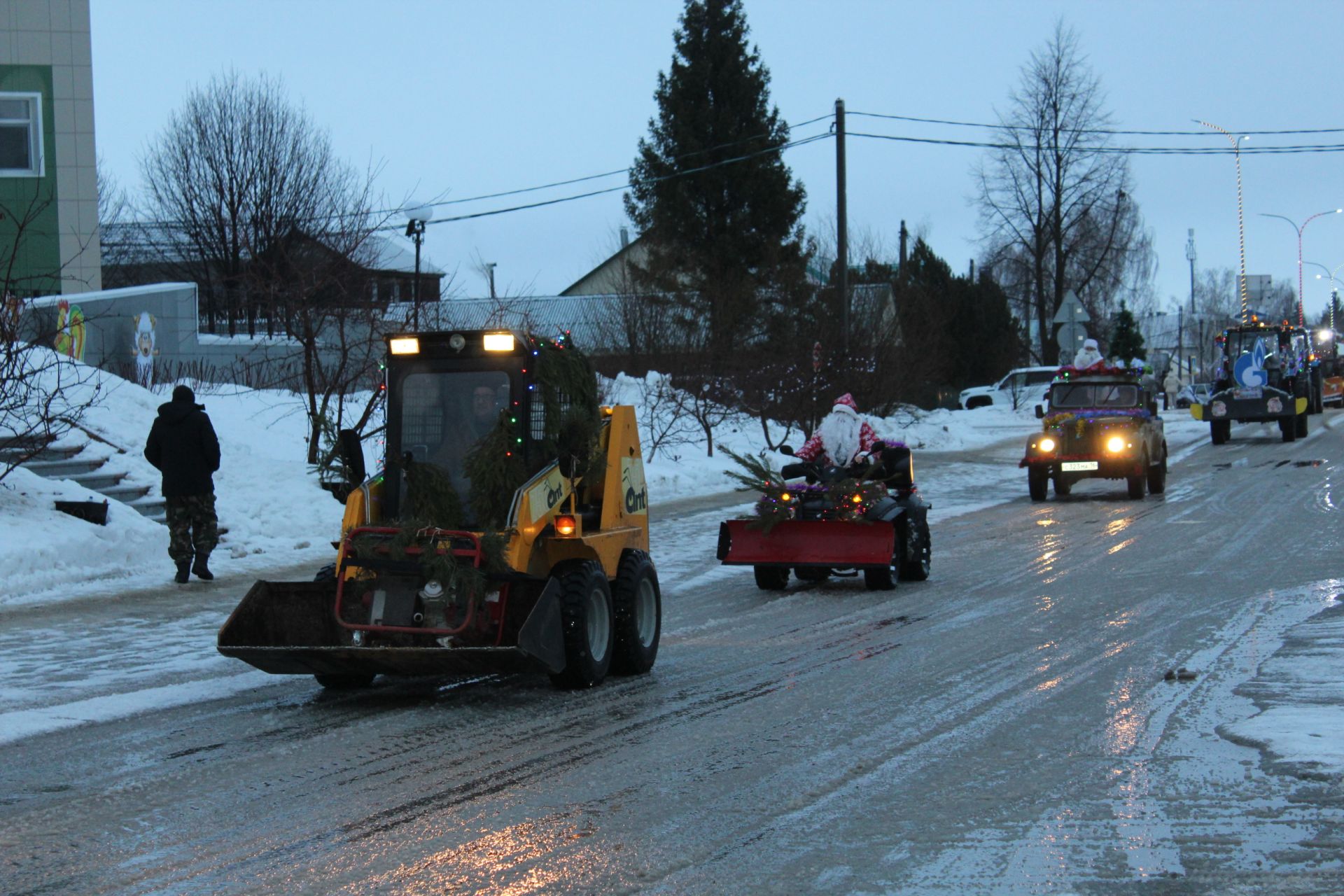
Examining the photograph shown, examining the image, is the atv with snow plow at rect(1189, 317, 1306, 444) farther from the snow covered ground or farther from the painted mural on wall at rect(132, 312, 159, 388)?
the painted mural on wall at rect(132, 312, 159, 388)

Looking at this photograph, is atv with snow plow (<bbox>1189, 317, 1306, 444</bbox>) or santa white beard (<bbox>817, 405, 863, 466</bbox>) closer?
santa white beard (<bbox>817, 405, 863, 466</bbox>)

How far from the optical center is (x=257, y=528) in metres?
16.6

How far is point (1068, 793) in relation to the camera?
6184 mm

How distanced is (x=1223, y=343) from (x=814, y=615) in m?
28.2

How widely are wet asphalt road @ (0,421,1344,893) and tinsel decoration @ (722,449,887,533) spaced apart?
1682 millimetres

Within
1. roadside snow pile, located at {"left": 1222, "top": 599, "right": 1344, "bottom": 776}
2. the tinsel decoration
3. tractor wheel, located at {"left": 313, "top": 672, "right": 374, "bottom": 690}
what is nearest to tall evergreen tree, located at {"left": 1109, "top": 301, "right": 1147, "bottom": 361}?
the tinsel decoration

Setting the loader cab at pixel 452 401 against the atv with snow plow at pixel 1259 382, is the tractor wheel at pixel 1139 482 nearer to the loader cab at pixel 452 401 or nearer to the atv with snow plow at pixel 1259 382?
the atv with snow plow at pixel 1259 382

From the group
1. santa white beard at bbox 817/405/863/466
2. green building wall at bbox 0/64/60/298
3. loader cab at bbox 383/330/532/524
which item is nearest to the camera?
loader cab at bbox 383/330/532/524

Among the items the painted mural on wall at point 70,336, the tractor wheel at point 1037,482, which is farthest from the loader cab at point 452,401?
the painted mural on wall at point 70,336

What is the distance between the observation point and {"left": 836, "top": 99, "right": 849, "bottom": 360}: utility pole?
97.5ft

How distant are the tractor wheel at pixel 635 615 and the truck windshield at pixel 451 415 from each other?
1.12m

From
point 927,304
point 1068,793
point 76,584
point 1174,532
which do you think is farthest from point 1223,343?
point 1068,793

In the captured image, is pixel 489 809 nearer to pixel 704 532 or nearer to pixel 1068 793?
pixel 1068 793

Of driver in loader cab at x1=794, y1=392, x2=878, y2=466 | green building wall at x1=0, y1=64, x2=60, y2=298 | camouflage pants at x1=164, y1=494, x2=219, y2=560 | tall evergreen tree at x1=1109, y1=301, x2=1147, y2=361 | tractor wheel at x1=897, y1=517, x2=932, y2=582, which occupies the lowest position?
tractor wheel at x1=897, y1=517, x2=932, y2=582
